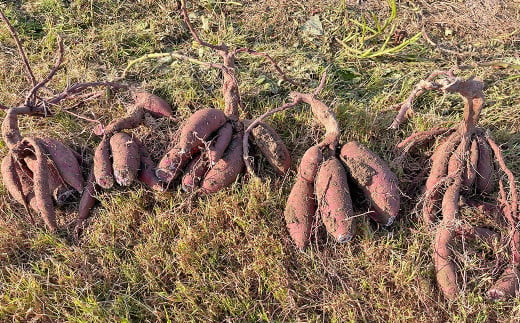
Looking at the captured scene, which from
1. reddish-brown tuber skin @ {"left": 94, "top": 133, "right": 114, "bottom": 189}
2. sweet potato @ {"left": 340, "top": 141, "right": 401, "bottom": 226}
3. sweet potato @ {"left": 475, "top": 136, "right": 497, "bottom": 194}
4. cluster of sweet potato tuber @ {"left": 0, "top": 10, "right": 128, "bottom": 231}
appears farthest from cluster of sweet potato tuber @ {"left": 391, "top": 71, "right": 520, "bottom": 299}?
cluster of sweet potato tuber @ {"left": 0, "top": 10, "right": 128, "bottom": 231}

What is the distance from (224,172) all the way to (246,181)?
0.51ft

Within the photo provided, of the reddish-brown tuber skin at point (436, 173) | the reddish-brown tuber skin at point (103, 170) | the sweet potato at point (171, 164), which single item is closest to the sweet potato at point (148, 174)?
the sweet potato at point (171, 164)

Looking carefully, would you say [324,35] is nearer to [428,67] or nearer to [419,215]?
[428,67]

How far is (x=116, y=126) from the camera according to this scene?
2.35m

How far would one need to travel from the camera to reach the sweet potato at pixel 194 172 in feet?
7.31

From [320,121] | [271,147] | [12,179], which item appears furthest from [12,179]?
[320,121]

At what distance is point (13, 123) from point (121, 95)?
0.71 m

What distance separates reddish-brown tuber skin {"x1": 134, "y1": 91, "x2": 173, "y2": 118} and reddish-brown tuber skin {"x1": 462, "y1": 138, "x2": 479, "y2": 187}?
166cm

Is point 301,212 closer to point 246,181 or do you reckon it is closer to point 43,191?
point 246,181

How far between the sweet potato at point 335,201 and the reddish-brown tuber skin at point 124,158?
3.07ft

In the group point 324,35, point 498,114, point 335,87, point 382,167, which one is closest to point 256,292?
point 382,167

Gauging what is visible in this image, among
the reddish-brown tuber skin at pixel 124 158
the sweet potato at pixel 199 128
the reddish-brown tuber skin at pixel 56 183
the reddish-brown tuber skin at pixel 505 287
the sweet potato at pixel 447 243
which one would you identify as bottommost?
the reddish-brown tuber skin at pixel 505 287

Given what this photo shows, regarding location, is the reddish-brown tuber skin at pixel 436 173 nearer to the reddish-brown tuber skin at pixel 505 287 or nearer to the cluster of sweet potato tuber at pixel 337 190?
the cluster of sweet potato tuber at pixel 337 190

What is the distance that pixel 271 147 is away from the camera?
2.24 m
